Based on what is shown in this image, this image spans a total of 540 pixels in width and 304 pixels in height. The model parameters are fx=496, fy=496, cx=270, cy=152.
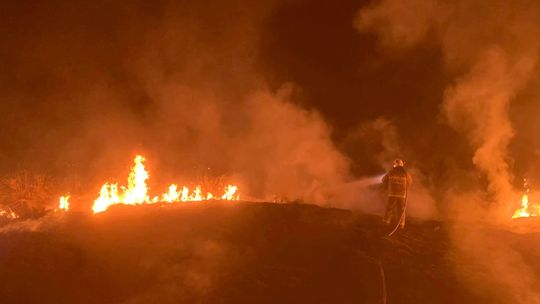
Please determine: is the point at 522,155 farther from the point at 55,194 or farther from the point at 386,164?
the point at 55,194

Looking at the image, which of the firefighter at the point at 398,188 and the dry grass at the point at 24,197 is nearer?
the firefighter at the point at 398,188

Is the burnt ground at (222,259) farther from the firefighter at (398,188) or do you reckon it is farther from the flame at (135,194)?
the flame at (135,194)

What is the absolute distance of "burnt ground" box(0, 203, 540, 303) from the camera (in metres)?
8.48

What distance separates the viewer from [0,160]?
23.4 m

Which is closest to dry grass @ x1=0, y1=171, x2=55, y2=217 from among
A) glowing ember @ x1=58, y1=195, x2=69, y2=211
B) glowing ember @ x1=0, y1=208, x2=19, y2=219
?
glowing ember @ x1=0, y1=208, x2=19, y2=219

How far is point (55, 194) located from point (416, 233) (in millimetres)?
10055

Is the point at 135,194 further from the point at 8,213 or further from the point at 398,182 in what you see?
the point at 398,182

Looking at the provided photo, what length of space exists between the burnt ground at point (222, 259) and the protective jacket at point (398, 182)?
920 millimetres

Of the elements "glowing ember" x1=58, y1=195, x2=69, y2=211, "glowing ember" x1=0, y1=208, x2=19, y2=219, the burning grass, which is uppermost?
the burning grass

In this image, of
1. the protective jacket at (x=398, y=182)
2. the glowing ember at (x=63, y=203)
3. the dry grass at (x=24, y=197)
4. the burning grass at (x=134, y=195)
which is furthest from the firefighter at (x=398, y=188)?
the dry grass at (x=24, y=197)

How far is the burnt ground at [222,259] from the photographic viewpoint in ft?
27.8

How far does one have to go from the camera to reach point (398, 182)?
11.4 metres

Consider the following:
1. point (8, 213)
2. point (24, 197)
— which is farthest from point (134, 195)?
point (8, 213)

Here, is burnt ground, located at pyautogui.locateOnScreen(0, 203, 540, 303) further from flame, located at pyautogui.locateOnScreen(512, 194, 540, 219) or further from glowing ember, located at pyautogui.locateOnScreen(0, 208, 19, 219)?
flame, located at pyautogui.locateOnScreen(512, 194, 540, 219)
